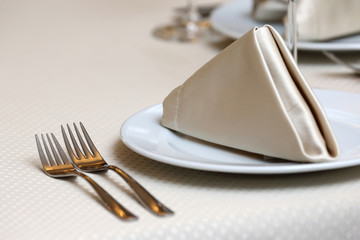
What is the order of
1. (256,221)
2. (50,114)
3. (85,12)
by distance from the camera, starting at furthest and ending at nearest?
(85,12)
(50,114)
(256,221)

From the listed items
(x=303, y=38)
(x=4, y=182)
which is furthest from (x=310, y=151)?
(x=303, y=38)

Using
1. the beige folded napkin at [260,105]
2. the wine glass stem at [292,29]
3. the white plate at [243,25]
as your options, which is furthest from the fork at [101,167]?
the white plate at [243,25]

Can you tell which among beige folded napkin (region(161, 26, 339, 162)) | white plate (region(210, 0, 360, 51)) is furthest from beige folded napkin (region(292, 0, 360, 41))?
beige folded napkin (region(161, 26, 339, 162))

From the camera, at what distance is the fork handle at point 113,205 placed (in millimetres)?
521

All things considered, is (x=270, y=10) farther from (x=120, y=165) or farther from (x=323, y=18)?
(x=120, y=165)

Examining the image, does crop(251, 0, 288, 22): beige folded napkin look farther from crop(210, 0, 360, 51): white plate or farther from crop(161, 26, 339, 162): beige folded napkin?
crop(161, 26, 339, 162): beige folded napkin

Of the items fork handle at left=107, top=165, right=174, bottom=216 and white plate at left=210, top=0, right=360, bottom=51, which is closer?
fork handle at left=107, top=165, right=174, bottom=216

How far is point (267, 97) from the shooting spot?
586 mm

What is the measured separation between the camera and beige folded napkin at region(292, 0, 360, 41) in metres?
1.09

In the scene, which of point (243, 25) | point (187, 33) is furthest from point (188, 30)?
point (243, 25)

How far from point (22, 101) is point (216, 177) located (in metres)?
0.46

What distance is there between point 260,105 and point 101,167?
0.17 m

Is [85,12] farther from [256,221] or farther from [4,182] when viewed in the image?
[256,221]

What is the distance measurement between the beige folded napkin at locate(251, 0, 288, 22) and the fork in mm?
682
